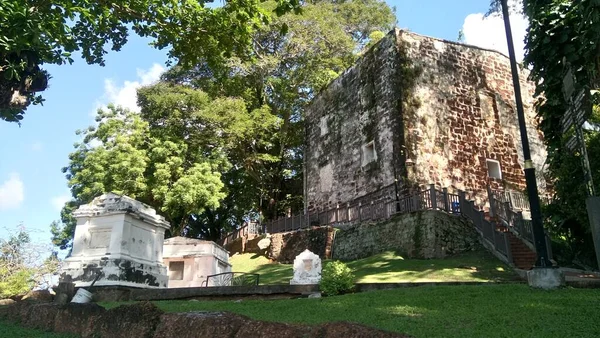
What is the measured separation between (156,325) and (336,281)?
4633mm

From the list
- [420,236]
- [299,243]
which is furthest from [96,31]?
[299,243]

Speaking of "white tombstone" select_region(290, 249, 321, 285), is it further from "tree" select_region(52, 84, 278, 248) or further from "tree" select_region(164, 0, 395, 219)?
"tree" select_region(164, 0, 395, 219)

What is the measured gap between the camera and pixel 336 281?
8711 mm

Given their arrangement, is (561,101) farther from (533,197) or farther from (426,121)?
(426,121)

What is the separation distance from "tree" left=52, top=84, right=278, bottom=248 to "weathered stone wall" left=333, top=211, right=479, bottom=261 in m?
10.4

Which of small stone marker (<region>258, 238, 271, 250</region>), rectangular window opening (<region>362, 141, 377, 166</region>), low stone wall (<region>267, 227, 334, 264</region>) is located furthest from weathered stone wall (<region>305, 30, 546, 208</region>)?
small stone marker (<region>258, 238, 271, 250</region>)

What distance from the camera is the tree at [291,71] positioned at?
→ 89.2 feet

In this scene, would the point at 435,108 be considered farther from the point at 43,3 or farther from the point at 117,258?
the point at 43,3

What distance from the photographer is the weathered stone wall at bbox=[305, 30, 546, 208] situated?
19.6 meters

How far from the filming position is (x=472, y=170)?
66.1 ft

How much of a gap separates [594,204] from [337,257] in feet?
38.4

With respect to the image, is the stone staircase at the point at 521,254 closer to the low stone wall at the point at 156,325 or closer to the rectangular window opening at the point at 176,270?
the rectangular window opening at the point at 176,270

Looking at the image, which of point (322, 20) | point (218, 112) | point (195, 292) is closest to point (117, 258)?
point (195, 292)

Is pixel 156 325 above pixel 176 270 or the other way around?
the other way around
